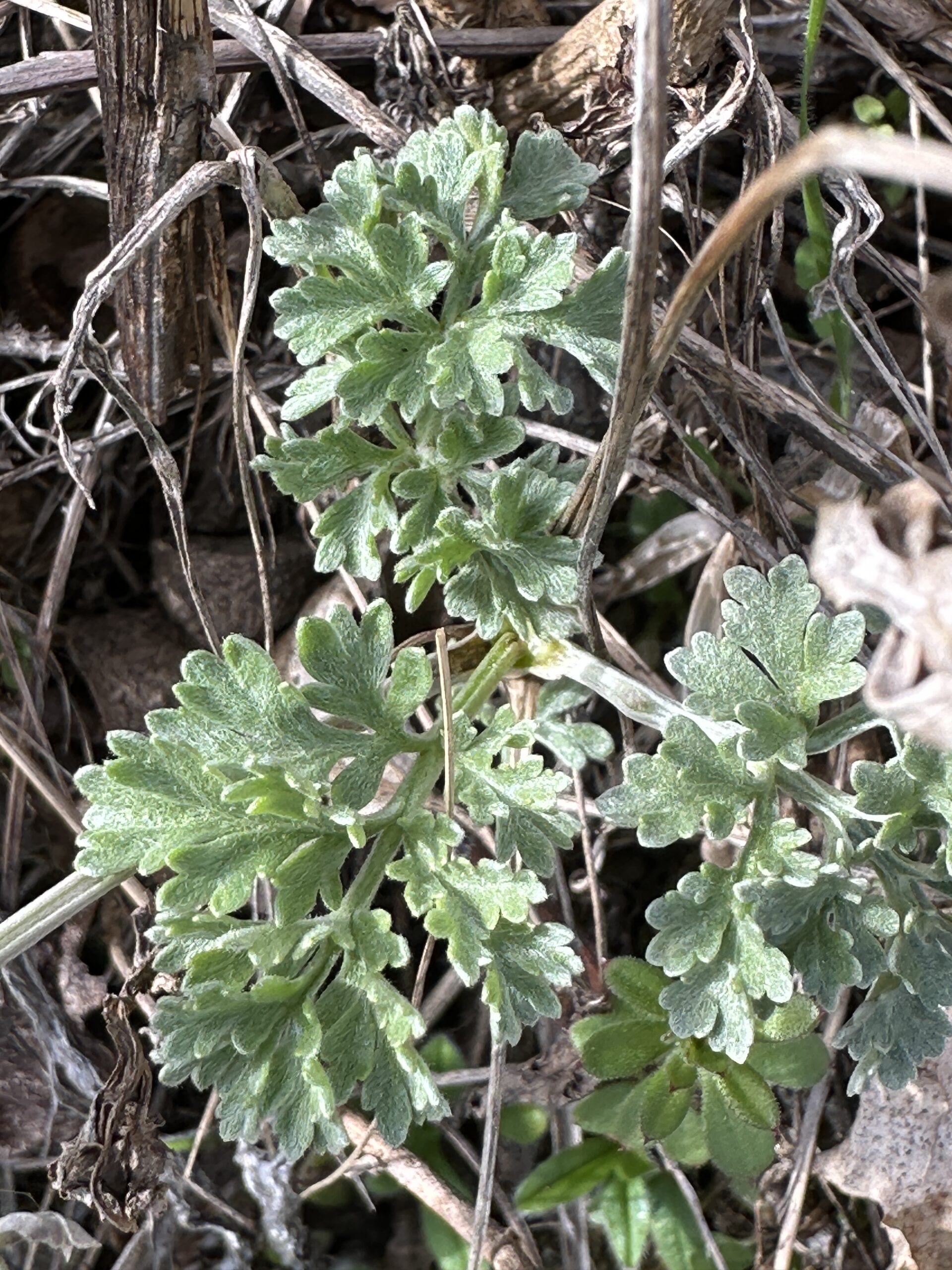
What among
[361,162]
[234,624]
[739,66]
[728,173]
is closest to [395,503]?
[361,162]

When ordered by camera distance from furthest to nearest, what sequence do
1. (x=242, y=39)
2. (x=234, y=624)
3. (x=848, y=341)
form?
(x=234, y=624), (x=848, y=341), (x=242, y=39)

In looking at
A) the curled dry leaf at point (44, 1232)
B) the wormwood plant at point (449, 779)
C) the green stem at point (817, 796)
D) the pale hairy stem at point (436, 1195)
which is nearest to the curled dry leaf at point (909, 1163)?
the wormwood plant at point (449, 779)

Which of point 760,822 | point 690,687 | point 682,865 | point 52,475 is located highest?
point 52,475

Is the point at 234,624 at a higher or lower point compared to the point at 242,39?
lower

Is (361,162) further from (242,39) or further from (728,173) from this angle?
(728,173)

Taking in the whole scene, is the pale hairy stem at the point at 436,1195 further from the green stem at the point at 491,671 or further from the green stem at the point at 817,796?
the green stem at the point at 817,796

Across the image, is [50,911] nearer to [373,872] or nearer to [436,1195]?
[373,872]

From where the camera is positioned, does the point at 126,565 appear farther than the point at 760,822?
Yes
